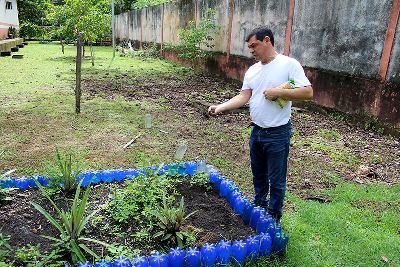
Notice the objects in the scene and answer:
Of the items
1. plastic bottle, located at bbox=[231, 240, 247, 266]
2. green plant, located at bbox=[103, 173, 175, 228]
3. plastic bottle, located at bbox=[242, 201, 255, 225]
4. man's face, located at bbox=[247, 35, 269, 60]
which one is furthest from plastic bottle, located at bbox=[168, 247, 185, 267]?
man's face, located at bbox=[247, 35, 269, 60]

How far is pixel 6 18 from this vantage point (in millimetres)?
23562

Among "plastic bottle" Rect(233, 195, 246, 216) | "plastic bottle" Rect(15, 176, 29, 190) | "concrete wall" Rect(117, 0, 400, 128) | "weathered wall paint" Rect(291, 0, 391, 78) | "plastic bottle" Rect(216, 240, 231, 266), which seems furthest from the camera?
"weathered wall paint" Rect(291, 0, 391, 78)

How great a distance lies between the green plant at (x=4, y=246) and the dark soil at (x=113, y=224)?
58 mm

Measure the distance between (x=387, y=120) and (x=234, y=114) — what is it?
111 inches

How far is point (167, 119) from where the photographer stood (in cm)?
682

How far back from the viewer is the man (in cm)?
272

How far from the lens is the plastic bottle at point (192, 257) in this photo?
247 cm

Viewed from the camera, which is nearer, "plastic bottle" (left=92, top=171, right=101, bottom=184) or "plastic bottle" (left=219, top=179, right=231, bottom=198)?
"plastic bottle" (left=219, top=179, right=231, bottom=198)

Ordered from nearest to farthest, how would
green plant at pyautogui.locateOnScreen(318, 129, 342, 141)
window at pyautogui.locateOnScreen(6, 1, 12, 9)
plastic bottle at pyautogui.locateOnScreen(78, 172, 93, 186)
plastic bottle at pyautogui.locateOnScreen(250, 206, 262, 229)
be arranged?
1. plastic bottle at pyautogui.locateOnScreen(250, 206, 262, 229)
2. plastic bottle at pyautogui.locateOnScreen(78, 172, 93, 186)
3. green plant at pyautogui.locateOnScreen(318, 129, 342, 141)
4. window at pyautogui.locateOnScreen(6, 1, 12, 9)

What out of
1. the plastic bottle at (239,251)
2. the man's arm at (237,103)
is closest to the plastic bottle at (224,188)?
the man's arm at (237,103)

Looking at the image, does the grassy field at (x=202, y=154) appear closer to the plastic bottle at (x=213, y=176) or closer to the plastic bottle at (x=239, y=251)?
the plastic bottle at (x=239, y=251)

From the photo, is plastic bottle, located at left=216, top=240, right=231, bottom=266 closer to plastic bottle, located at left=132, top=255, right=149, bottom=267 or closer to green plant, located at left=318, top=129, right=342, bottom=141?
plastic bottle, located at left=132, top=255, right=149, bottom=267

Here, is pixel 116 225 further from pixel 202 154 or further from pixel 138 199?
pixel 202 154

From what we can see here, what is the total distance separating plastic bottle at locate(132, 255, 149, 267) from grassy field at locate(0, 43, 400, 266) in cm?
84
